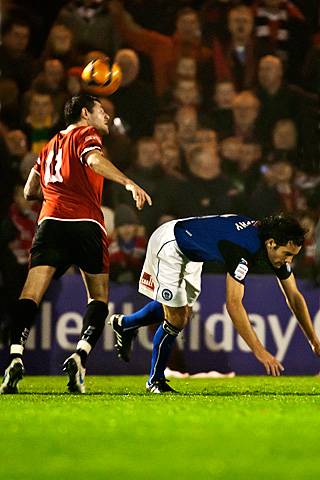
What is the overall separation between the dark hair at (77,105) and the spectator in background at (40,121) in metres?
2.85

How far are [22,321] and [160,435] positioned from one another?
241 cm

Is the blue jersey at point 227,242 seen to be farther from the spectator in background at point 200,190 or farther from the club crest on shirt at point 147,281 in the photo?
the spectator in background at point 200,190

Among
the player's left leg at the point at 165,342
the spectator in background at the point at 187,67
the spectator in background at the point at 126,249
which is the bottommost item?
the spectator in background at the point at 126,249

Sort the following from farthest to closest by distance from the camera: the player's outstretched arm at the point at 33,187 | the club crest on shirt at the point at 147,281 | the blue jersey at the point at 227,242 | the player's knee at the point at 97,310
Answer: the club crest on shirt at the point at 147,281 → the player's outstretched arm at the point at 33,187 → the player's knee at the point at 97,310 → the blue jersey at the point at 227,242

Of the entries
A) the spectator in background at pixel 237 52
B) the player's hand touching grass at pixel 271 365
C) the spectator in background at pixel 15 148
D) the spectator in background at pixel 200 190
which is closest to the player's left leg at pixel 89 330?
the player's hand touching grass at pixel 271 365

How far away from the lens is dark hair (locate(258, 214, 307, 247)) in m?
6.65

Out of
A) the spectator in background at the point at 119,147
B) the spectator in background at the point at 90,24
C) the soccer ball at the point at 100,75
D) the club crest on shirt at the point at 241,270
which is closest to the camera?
the club crest on shirt at the point at 241,270

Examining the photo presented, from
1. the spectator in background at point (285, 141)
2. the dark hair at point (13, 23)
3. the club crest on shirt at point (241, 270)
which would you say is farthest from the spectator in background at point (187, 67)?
the club crest on shirt at point (241, 270)

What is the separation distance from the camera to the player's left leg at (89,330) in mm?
6754

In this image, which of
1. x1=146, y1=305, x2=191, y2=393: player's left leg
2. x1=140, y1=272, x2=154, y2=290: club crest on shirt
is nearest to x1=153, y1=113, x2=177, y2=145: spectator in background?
x1=140, y1=272, x2=154, y2=290: club crest on shirt

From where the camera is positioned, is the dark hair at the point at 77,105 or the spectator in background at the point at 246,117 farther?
the spectator in background at the point at 246,117

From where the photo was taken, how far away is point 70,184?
7133mm

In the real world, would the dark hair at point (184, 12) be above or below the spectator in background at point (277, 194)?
above

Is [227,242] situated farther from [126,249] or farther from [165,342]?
[126,249]
